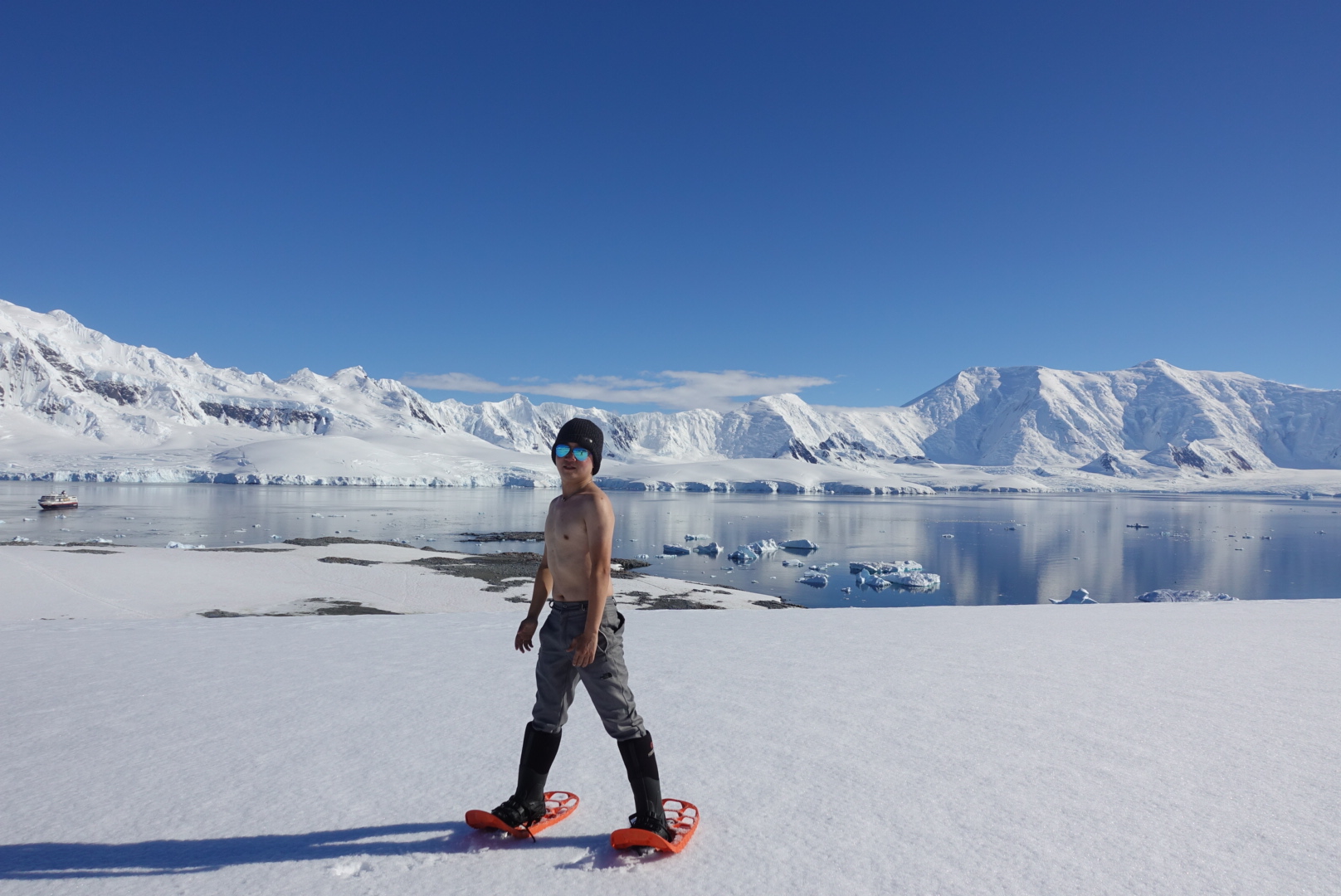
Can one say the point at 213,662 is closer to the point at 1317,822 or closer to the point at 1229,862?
the point at 1229,862

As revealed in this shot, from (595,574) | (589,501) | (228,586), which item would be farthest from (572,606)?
(228,586)

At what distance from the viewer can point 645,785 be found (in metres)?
2.78

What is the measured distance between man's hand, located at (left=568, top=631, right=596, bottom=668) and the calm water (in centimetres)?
→ 1956

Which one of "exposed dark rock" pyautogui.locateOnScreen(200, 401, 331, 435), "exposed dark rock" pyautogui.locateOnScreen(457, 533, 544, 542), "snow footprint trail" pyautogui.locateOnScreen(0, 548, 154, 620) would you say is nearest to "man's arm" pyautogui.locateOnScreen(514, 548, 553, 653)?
"snow footprint trail" pyautogui.locateOnScreen(0, 548, 154, 620)

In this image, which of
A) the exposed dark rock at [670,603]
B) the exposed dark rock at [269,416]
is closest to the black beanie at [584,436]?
the exposed dark rock at [670,603]

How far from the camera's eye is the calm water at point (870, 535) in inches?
1059

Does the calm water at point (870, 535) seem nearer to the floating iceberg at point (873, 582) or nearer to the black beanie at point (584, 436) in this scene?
the floating iceberg at point (873, 582)

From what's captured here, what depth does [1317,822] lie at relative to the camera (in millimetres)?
2916

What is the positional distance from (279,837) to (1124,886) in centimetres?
322

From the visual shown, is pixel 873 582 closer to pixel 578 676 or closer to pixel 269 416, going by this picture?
pixel 578 676

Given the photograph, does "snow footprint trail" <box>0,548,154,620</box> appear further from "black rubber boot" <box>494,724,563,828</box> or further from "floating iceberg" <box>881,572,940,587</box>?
"floating iceberg" <box>881,572,940,587</box>

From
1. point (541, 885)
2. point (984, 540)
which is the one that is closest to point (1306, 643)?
point (541, 885)

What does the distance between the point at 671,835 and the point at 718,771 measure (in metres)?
0.77

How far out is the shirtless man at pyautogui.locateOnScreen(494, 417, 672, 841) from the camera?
9.25 feet
